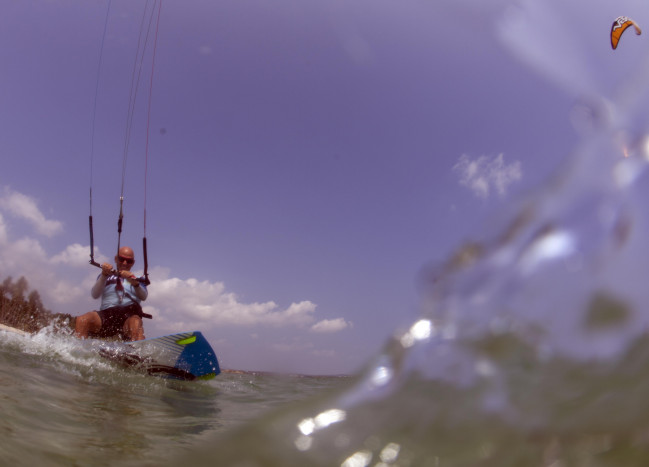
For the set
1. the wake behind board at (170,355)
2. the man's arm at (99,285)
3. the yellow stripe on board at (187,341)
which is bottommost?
the wake behind board at (170,355)

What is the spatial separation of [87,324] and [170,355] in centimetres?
157

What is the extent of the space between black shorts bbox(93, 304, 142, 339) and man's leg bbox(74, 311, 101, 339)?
0.07 metres

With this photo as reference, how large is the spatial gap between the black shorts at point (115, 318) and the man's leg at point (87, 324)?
66mm

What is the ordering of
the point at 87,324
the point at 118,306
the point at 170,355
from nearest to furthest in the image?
the point at 170,355 < the point at 87,324 < the point at 118,306

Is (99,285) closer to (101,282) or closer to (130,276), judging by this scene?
(101,282)

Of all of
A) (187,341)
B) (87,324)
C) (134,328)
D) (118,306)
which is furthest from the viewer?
(118,306)

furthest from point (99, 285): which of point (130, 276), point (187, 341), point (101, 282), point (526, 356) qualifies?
point (526, 356)

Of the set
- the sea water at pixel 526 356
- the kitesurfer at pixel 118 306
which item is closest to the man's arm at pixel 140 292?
the kitesurfer at pixel 118 306

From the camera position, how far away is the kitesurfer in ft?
20.1

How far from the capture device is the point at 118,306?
6238 millimetres

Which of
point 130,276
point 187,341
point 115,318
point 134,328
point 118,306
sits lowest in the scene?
point 187,341

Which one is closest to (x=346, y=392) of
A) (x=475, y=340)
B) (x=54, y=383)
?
(x=475, y=340)

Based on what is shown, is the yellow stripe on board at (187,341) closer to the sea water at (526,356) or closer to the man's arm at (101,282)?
the man's arm at (101,282)

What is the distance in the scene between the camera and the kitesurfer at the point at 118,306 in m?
6.11
